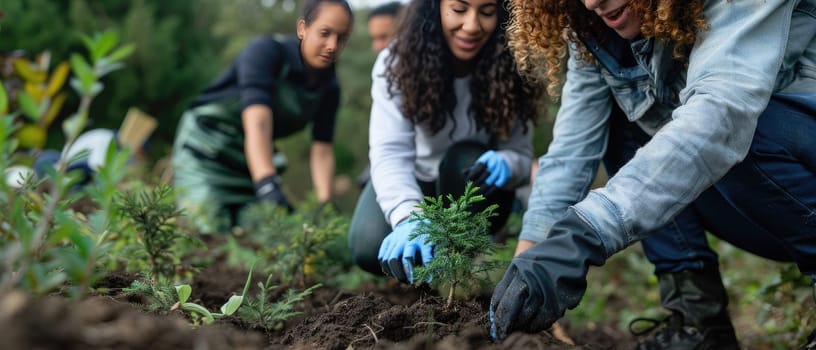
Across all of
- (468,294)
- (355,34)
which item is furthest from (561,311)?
(355,34)

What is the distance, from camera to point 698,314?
2.33 m

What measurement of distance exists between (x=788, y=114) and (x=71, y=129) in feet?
5.58

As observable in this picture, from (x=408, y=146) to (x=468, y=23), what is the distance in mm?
496

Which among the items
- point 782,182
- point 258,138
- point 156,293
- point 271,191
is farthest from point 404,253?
point 258,138

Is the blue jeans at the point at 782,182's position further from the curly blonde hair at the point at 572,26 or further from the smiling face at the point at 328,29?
the smiling face at the point at 328,29

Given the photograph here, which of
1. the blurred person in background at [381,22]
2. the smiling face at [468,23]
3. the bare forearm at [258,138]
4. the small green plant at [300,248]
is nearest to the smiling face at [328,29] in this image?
the smiling face at [468,23]

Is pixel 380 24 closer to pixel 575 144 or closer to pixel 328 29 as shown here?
pixel 328 29

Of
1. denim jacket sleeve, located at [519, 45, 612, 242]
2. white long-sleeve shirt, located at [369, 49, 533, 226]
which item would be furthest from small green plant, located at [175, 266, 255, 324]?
denim jacket sleeve, located at [519, 45, 612, 242]

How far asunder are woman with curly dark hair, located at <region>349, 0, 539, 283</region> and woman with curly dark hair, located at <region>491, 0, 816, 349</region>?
25 cm

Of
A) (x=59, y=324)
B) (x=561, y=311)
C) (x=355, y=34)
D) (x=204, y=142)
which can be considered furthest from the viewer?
(x=355, y=34)

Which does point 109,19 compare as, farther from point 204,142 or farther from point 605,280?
point 605,280

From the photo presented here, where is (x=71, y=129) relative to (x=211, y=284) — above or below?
above

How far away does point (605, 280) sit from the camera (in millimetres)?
4797

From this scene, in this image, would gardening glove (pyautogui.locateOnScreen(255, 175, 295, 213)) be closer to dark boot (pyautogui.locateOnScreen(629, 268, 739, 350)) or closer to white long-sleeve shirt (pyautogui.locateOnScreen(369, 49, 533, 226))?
white long-sleeve shirt (pyautogui.locateOnScreen(369, 49, 533, 226))
